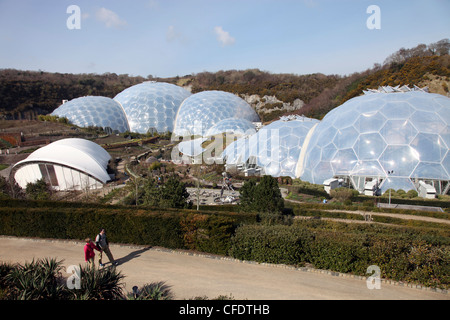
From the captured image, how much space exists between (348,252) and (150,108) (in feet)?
151

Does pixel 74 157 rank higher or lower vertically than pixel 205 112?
lower

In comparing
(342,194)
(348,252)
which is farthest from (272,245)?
(342,194)

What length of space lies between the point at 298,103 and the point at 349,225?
56.0 metres

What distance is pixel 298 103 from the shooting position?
63.7 m

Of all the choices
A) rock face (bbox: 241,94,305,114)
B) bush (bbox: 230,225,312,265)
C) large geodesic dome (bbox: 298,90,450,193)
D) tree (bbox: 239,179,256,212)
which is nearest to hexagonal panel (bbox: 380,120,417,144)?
large geodesic dome (bbox: 298,90,450,193)

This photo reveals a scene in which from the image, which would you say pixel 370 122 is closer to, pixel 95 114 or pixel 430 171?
pixel 430 171

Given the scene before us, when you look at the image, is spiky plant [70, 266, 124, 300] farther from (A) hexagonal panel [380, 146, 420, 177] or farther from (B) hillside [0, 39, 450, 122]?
(B) hillside [0, 39, 450, 122]

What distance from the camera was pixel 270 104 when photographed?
6462 centimetres

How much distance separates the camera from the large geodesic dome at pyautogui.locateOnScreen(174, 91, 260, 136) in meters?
44.9

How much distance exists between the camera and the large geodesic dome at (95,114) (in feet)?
150

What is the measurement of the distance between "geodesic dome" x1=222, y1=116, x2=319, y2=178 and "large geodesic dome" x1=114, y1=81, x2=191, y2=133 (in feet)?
76.7

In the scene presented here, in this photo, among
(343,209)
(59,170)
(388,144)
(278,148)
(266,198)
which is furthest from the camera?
(278,148)
